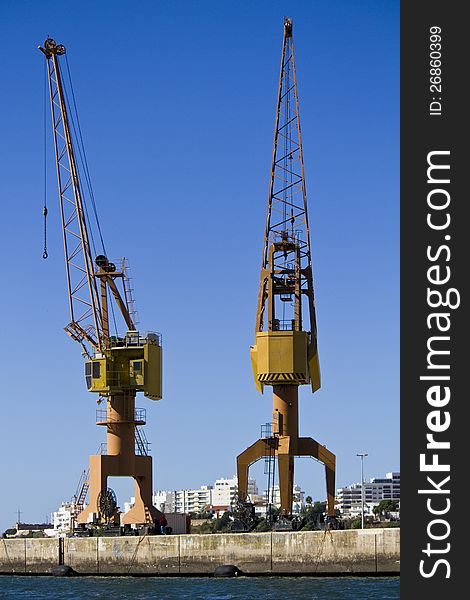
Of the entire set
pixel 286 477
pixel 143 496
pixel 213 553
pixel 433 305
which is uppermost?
pixel 433 305

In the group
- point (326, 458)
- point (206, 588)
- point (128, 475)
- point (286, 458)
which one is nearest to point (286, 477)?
point (286, 458)

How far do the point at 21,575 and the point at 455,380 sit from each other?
61.9m

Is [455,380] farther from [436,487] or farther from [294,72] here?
[294,72]

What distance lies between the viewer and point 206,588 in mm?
56656

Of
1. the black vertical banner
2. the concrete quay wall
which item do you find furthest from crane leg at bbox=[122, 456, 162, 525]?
the black vertical banner

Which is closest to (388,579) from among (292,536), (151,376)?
(292,536)

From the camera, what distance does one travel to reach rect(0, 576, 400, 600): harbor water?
50.0 meters

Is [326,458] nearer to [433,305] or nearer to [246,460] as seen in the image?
[246,460]

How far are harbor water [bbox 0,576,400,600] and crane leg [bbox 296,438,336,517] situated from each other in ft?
33.3

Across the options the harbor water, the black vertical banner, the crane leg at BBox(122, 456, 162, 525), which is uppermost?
the black vertical banner

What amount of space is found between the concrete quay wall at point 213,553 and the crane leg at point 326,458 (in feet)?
23.8

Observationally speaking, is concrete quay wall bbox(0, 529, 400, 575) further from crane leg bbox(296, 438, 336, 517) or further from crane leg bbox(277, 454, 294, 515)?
crane leg bbox(296, 438, 336, 517)

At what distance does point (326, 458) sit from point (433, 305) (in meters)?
57.1

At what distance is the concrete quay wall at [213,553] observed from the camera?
206ft
